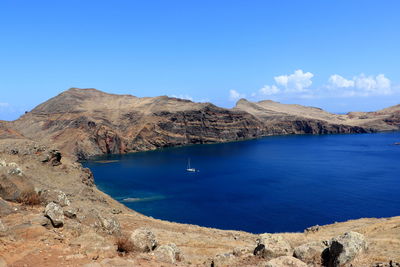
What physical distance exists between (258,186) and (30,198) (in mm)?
82474

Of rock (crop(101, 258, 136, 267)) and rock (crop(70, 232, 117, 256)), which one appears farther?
rock (crop(70, 232, 117, 256))

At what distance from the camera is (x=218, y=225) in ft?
217

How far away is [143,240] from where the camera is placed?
62.1 feet

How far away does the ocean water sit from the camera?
71.2 m

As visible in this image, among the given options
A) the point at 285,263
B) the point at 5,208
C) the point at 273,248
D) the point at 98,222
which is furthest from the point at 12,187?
the point at 285,263

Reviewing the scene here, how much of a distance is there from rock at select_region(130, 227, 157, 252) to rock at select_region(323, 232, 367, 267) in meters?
10.3

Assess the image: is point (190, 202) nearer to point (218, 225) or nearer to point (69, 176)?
point (218, 225)

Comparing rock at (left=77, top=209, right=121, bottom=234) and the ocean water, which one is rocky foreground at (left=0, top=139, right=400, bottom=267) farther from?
the ocean water

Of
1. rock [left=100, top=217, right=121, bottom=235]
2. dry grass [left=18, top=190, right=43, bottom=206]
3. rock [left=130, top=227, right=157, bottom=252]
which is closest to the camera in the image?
rock [left=130, top=227, right=157, bottom=252]

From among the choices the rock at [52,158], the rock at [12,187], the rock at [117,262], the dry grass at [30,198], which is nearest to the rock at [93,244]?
the rock at [117,262]

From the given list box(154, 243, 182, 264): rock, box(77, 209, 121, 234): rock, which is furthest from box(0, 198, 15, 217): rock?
box(154, 243, 182, 264): rock

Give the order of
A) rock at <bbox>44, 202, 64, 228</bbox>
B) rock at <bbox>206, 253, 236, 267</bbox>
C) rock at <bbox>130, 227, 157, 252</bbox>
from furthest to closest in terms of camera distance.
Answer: rock at <bbox>44, 202, 64, 228</bbox>
rock at <bbox>206, 253, 236, 267</bbox>
rock at <bbox>130, 227, 157, 252</bbox>

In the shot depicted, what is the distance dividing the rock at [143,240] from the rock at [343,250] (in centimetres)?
1026

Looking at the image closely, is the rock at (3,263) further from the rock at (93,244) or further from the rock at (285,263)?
the rock at (285,263)
